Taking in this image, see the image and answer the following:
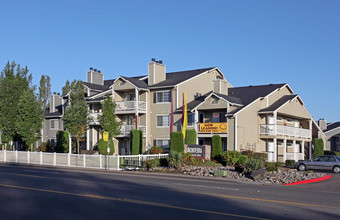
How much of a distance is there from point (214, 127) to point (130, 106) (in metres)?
9.89

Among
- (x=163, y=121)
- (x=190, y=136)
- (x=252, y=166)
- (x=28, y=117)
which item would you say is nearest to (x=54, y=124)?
(x=28, y=117)

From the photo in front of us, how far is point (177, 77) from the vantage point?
159 ft

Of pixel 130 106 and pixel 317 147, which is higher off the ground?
pixel 130 106

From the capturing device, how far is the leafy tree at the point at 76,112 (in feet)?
142

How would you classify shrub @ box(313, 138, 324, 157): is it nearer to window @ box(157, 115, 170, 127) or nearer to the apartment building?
the apartment building

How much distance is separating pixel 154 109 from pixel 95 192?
30.5 m

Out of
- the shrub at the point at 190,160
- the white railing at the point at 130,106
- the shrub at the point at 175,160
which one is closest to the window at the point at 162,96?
the white railing at the point at 130,106

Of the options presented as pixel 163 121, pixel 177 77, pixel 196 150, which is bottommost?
pixel 196 150

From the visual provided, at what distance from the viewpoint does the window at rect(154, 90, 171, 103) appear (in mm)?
45491

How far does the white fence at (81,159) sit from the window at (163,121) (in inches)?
399

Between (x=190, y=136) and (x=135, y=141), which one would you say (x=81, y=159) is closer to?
(x=135, y=141)

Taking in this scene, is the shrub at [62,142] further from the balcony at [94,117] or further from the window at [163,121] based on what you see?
the window at [163,121]

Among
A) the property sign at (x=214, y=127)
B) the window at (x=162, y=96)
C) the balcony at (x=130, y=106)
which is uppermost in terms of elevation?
the window at (x=162, y=96)

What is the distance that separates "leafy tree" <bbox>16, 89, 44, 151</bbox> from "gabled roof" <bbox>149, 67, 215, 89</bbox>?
13.2 metres
